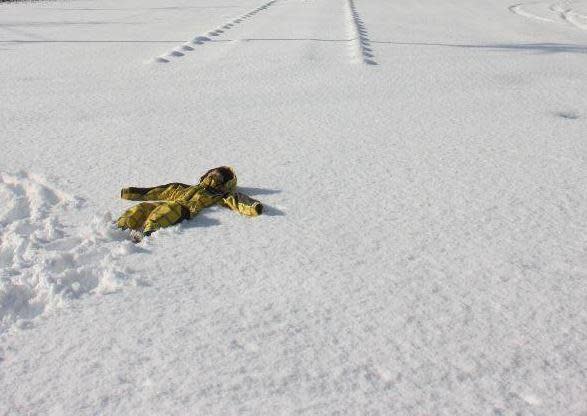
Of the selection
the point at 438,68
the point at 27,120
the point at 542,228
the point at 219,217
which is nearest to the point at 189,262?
the point at 219,217

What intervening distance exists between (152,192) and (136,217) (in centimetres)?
29

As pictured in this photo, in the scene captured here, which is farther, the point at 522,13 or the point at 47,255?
the point at 522,13

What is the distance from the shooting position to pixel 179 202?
270 centimetres

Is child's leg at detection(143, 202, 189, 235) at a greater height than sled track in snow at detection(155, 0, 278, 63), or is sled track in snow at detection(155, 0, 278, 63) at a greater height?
sled track in snow at detection(155, 0, 278, 63)

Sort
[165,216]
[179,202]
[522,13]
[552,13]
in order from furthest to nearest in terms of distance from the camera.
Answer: [552,13], [522,13], [179,202], [165,216]

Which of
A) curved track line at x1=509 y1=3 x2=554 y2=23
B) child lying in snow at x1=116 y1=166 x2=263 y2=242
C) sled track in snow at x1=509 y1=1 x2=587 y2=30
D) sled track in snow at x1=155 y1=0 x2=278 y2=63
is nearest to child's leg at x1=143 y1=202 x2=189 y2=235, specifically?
child lying in snow at x1=116 y1=166 x2=263 y2=242

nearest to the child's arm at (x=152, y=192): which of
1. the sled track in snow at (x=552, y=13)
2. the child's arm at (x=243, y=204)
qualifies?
the child's arm at (x=243, y=204)

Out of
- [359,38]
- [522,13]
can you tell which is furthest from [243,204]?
[522,13]

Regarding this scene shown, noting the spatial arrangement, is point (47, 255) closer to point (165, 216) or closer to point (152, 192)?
point (165, 216)

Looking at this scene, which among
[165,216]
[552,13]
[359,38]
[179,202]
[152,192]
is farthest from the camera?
[552,13]

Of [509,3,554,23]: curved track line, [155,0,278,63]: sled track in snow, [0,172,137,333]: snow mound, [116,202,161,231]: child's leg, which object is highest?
[509,3,554,23]: curved track line

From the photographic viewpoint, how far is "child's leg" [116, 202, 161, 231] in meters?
2.55

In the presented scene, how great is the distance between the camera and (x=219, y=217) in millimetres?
2711

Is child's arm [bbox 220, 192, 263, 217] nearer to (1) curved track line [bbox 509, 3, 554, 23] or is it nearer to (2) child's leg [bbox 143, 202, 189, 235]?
(2) child's leg [bbox 143, 202, 189, 235]
